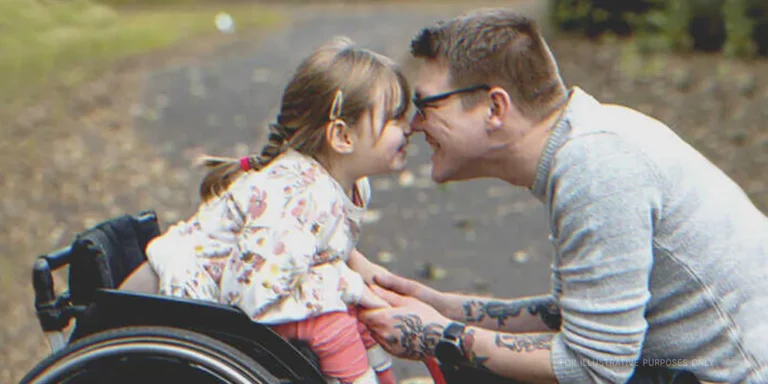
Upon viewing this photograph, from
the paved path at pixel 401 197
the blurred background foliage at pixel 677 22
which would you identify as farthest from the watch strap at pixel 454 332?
the blurred background foliage at pixel 677 22

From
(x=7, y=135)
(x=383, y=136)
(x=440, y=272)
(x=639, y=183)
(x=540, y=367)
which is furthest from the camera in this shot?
(x=7, y=135)

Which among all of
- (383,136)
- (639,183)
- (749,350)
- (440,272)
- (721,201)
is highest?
(383,136)

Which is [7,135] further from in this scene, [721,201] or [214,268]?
[721,201]

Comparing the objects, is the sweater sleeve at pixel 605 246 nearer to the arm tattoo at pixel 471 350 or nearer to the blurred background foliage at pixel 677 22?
the arm tattoo at pixel 471 350

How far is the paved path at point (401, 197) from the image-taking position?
5.53 metres

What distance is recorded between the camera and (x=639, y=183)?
2.28 metres

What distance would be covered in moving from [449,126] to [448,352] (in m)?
0.57

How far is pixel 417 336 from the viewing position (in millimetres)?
2596

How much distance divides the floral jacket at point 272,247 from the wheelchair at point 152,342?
10cm

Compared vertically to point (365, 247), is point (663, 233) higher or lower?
higher

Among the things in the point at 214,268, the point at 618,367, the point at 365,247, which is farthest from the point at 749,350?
the point at 365,247

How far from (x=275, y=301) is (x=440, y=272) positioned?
10.1 feet

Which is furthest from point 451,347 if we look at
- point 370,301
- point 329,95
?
point 329,95

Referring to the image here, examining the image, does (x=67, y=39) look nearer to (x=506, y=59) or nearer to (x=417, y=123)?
(x=417, y=123)
